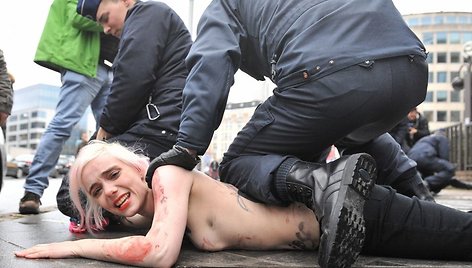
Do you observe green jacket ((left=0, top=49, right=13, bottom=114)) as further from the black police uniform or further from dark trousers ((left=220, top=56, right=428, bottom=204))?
the black police uniform

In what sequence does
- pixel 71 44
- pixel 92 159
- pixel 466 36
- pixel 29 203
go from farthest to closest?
pixel 466 36 → pixel 71 44 → pixel 29 203 → pixel 92 159

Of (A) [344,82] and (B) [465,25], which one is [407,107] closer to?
(A) [344,82]

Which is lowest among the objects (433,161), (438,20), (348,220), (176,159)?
(438,20)

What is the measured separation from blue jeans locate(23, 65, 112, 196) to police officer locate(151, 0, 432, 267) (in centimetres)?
212

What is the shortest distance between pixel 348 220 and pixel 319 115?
54 centimetres

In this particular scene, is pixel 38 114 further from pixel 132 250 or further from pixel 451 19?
pixel 132 250

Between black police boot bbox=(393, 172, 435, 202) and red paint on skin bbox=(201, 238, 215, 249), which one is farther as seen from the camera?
black police boot bbox=(393, 172, 435, 202)

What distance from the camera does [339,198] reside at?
169 cm

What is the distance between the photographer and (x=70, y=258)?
207 centimetres

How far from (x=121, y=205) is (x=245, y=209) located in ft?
1.85

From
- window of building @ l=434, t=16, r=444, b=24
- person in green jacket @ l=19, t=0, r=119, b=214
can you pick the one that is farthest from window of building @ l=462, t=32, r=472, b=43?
person in green jacket @ l=19, t=0, r=119, b=214

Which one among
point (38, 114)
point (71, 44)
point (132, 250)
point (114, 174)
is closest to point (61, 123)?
point (71, 44)

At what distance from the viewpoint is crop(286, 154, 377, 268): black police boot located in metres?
1.63

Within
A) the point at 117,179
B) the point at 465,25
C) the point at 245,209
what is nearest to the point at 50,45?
the point at 117,179
